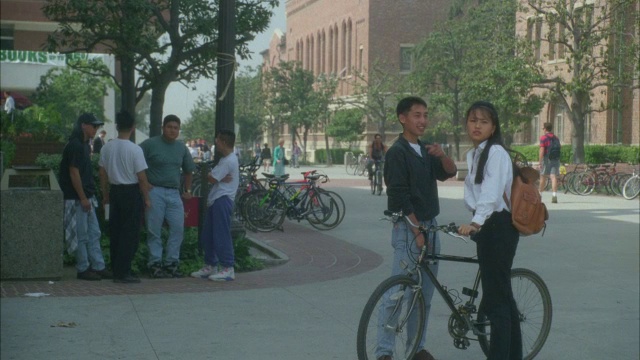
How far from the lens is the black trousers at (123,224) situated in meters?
11.1

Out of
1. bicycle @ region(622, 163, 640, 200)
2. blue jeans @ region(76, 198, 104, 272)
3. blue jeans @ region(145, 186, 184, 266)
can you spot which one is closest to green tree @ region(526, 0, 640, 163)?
bicycle @ region(622, 163, 640, 200)

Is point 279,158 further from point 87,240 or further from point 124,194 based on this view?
point 124,194

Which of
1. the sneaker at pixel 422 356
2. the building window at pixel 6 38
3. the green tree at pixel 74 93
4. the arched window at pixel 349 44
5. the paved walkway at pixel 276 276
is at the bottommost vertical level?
the paved walkway at pixel 276 276

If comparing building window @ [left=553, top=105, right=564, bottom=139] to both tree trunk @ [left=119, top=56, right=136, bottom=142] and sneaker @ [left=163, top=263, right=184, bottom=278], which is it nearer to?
tree trunk @ [left=119, top=56, right=136, bottom=142]

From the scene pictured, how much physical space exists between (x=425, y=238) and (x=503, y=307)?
0.64m

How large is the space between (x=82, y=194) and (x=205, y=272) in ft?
5.04

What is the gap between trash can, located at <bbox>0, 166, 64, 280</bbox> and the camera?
35.8 ft

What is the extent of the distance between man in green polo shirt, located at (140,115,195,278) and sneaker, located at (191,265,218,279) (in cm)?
22

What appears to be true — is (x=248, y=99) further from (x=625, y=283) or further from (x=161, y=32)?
(x=625, y=283)

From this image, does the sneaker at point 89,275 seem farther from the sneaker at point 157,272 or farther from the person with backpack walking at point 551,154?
the person with backpack walking at point 551,154

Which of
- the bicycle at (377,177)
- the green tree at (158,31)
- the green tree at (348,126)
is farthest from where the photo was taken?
the green tree at (348,126)

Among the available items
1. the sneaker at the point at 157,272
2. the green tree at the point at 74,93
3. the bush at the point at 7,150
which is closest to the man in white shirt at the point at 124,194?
the sneaker at the point at 157,272

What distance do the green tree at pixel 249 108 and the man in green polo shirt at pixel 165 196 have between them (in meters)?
75.3

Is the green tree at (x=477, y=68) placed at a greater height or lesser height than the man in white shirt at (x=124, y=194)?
greater
